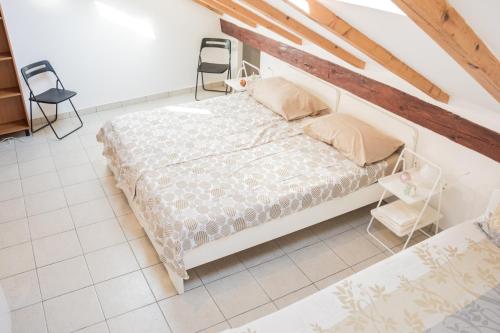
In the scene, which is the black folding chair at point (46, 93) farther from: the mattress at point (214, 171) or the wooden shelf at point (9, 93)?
the mattress at point (214, 171)

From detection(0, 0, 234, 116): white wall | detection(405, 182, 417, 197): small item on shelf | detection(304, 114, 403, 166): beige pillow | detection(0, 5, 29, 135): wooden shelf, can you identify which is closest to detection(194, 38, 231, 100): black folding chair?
detection(0, 0, 234, 116): white wall

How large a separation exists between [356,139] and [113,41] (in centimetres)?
303

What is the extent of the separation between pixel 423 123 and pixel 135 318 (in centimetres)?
228

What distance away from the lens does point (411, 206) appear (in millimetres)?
3006

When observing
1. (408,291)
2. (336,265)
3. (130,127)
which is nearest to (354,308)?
(408,291)

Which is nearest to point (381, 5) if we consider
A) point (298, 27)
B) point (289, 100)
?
point (298, 27)

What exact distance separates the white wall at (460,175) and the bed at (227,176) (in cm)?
16

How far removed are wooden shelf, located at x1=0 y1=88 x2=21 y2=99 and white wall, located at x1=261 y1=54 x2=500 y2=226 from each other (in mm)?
3654

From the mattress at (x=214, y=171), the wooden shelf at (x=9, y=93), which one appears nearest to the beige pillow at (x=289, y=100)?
the mattress at (x=214, y=171)

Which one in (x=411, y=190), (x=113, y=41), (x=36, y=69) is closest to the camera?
(x=411, y=190)

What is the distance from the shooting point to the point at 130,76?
16.0 ft

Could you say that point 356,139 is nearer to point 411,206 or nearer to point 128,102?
point 411,206

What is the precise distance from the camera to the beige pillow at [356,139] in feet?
9.94

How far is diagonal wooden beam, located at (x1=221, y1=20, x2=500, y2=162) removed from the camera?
2.52 m
